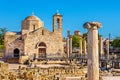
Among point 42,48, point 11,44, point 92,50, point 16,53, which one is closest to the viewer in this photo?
point 92,50

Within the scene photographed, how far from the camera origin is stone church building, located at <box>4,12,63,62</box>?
48438 millimetres

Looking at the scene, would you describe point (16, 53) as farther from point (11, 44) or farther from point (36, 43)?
point (36, 43)

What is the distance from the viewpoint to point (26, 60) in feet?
150

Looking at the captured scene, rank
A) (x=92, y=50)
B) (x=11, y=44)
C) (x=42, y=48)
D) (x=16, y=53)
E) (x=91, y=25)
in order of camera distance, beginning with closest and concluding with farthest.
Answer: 1. (x=91, y=25)
2. (x=92, y=50)
3. (x=11, y=44)
4. (x=16, y=53)
5. (x=42, y=48)

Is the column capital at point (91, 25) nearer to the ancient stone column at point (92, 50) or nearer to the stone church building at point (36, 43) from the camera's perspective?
the ancient stone column at point (92, 50)

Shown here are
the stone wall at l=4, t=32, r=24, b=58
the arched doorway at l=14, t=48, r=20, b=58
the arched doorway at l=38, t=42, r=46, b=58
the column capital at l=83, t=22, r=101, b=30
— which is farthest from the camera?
the arched doorway at l=38, t=42, r=46, b=58

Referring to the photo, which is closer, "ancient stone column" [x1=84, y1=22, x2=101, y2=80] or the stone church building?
"ancient stone column" [x1=84, y1=22, x2=101, y2=80]

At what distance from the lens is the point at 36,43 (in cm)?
4944

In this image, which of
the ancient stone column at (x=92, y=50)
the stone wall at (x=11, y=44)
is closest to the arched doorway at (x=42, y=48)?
the stone wall at (x=11, y=44)

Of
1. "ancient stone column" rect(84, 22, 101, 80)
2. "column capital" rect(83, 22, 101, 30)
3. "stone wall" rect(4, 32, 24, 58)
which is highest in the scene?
"stone wall" rect(4, 32, 24, 58)

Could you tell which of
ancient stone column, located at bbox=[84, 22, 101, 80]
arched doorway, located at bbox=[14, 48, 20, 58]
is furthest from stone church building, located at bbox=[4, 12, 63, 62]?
ancient stone column, located at bbox=[84, 22, 101, 80]

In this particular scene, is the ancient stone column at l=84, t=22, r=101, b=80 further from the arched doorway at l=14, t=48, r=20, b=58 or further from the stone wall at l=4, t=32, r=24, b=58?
the arched doorway at l=14, t=48, r=20, b=58

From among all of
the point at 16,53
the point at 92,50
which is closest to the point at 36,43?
the point at 16,53

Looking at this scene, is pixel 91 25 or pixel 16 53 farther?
pixel 16 53
